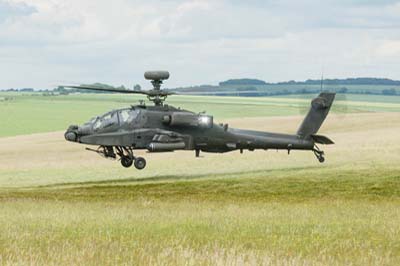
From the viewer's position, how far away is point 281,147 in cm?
3959

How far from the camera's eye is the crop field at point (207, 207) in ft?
41.3

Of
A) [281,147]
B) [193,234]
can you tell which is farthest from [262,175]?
[193,234]

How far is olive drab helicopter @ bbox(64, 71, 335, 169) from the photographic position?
3600cm

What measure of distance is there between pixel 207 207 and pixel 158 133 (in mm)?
13357

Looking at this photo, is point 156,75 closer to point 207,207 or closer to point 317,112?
point 317,112

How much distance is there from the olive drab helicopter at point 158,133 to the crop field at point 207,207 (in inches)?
47.1

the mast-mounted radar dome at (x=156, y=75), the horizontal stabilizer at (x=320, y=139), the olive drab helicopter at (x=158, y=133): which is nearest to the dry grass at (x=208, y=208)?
the horizontal stabilizer at (x=320, y=139)

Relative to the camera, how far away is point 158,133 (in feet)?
122

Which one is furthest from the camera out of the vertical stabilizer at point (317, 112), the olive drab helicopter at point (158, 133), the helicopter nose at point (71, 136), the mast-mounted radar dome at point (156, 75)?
the vertical stabilizer at point (317, 112)

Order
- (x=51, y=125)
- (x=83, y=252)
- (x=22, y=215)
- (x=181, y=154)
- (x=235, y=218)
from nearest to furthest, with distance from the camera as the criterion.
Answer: (x=83, y=252) < (x=235, y=218) < (x=22, y=215) < (x=181, y=154) < (x=51, y=125)

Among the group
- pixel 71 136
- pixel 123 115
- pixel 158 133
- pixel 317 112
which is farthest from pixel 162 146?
pixel 317 112

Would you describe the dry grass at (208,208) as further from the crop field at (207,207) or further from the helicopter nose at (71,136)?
the helicopter nose at (71,136)

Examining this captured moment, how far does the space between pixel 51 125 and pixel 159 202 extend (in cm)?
8466

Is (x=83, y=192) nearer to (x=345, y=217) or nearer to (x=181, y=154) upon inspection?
(x=345, y=217)
